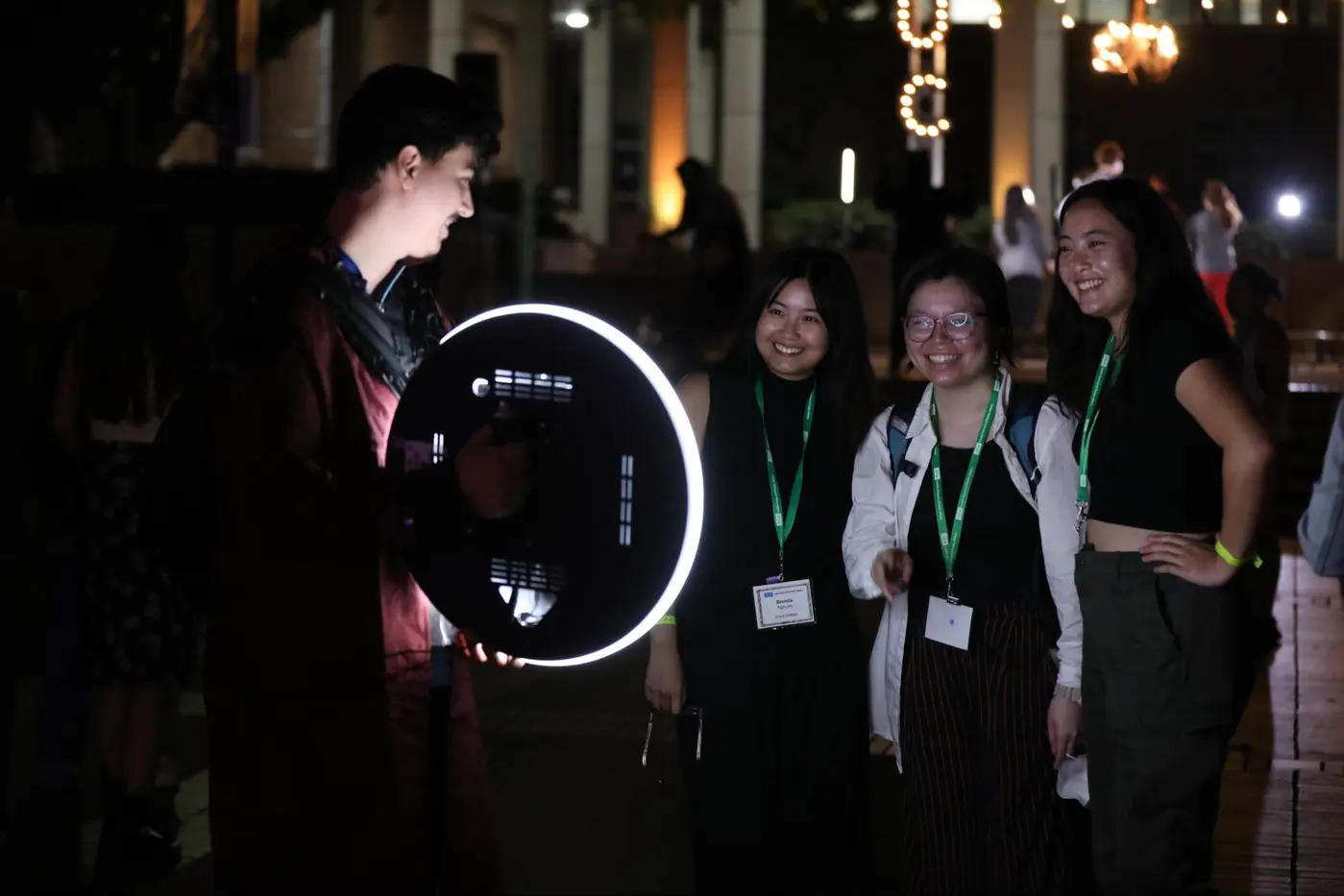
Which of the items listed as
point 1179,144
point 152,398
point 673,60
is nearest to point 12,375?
point 152,398

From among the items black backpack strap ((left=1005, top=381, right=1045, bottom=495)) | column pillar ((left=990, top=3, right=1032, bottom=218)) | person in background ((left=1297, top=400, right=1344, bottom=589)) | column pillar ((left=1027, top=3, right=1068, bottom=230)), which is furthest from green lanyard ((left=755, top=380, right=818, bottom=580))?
column pillar ((left=1027, top=3, right=1068, bottom=230))

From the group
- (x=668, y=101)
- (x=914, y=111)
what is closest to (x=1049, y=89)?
(x=668, y=101)

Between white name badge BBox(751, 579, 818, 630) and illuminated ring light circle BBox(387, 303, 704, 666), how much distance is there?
171 centimetres

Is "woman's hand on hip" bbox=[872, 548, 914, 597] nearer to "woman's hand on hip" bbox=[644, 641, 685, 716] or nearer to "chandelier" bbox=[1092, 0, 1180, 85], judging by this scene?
"woman's hand on hip" bbox=[644, 641, 685, 716]

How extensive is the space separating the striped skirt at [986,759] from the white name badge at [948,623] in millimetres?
23

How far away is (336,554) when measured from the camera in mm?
3150

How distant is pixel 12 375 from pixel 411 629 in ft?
11.2

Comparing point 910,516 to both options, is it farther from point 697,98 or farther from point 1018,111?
point 697,98

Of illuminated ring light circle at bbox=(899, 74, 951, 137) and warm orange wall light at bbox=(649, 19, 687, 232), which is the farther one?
warm orange wall light at bbox=(649, 19, 687, 232)

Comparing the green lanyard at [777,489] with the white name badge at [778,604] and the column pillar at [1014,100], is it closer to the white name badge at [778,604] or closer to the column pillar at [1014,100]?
the white name badge at [778,604]

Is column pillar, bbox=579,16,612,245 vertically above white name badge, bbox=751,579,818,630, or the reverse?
column pillar, bbox=579,16,612,245

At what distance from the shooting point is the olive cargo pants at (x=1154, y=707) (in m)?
4.35

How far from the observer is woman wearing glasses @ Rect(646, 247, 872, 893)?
478 centimetres

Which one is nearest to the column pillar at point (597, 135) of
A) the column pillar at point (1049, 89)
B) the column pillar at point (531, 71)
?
the column pillar at point (531, 71)
